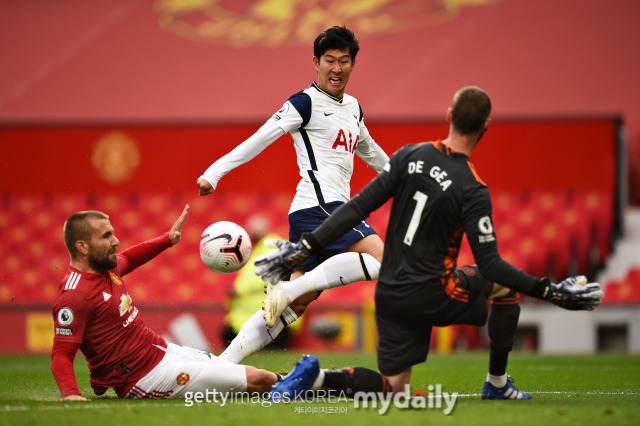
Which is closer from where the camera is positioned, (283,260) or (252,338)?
(283,260)

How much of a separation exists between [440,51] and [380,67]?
1197 mm

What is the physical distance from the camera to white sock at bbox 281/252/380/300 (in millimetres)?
5027

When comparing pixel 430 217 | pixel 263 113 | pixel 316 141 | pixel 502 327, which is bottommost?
pixel 502 327

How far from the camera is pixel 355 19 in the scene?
52.2 feet

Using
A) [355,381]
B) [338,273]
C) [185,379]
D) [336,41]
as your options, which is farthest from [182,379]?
[336,41]

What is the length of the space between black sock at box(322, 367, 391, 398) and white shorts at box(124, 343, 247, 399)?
23.4 inches

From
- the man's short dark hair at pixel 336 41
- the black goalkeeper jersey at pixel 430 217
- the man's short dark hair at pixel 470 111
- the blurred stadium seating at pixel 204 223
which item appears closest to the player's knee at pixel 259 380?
the black goalkeeper jersey at pixel 430 217

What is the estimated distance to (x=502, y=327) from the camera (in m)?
4.60

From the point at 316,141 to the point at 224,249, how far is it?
0.94m

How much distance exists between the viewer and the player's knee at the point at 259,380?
183 inches

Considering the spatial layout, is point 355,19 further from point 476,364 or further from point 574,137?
point 476,364

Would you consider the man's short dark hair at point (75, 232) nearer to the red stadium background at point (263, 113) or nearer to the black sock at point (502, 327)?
the black sock at point (502, 327)

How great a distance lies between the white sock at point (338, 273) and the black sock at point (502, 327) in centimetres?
79

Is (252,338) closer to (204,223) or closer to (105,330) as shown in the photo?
(105,330)
